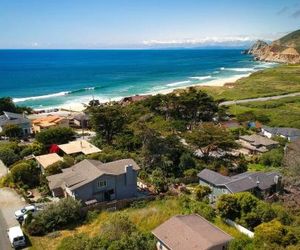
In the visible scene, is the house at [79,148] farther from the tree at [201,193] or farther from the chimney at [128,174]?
the tree at [201,193]

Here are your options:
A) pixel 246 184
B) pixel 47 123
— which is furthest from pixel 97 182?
pixel 47 123

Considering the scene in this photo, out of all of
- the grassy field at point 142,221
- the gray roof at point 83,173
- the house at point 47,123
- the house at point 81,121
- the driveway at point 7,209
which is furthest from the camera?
the house at point 81,121

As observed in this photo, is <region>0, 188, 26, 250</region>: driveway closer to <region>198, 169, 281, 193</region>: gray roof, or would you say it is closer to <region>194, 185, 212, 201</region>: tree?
<region>194, 185, 212, 201</region>: tree

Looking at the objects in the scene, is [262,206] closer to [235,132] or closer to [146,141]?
[146,141]

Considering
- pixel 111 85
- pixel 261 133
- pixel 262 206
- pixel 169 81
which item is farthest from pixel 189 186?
pixel 169 81

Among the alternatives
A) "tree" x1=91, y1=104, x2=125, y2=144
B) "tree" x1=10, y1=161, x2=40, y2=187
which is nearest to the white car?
"tree" x1=10, y1=161, x2=40, y2=187

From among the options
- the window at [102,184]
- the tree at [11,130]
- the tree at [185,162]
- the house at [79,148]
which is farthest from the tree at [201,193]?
the tree at [11,130]
